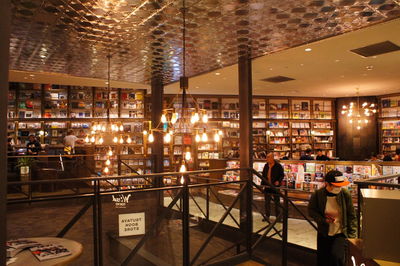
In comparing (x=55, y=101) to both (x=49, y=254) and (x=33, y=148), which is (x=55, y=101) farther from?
(x=49, y=254)

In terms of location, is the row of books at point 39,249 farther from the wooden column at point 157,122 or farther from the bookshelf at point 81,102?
the bookshelf at point 81,102

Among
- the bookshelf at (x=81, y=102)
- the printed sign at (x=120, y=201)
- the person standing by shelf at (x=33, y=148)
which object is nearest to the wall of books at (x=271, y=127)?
the bookshelf at (x=81, y=102)

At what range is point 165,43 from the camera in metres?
5.67

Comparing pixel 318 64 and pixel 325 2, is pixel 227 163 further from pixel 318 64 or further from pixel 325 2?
pixel 325 2

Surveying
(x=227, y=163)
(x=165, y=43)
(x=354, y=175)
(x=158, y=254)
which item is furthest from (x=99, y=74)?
(x=354, y=175)

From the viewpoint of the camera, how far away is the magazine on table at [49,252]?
1.94m

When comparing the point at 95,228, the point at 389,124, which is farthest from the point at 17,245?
the point at 389,124

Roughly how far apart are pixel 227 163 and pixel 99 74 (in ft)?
14.8

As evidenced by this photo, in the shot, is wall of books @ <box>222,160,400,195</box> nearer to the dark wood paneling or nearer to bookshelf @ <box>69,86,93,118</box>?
bookshelf @ <box>69,86,93,118</box>

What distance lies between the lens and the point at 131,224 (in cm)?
359

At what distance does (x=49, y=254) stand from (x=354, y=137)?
15161 mm

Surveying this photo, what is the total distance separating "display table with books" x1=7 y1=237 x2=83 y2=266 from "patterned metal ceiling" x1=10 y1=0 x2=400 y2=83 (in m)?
3.04

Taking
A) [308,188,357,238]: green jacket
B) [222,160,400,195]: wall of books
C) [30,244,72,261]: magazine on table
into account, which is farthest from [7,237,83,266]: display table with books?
[222,160,400,195]: wall of books

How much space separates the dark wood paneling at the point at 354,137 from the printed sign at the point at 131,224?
13.4 meters
